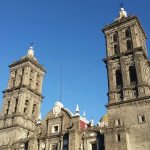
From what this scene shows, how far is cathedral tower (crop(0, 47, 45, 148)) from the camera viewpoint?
171 feet

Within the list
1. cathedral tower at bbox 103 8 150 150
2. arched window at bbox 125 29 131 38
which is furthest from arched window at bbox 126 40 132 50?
arched window at bbox 125 29 131 38

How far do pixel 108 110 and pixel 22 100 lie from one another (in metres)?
18.2

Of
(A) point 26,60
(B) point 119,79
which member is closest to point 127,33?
(B) point 119,79

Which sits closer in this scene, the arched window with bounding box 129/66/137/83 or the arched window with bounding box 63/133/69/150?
the arched window with bounding box 63/133/69/150

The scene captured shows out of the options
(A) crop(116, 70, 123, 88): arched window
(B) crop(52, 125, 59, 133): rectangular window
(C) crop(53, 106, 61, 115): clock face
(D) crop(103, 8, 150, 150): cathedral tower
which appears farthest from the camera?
(C) crop(53, 106, 61, 115): clock face

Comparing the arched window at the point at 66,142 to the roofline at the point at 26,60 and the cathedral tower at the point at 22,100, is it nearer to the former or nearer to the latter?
the cathedral tower at the point at 22,100

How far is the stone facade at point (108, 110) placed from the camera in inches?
1598

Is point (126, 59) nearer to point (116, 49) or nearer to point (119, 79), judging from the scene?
point (119, 79)

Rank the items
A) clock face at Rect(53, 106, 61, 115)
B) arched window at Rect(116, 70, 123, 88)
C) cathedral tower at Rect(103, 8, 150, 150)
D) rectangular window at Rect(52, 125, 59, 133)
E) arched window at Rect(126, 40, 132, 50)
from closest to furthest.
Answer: cathedral tower at Rect(103, 8, 150, 150) < arched window at Rect(116, 70, 123, 88) < rectangular window at Rect(52, 125, 59, 133) < clock face at Rect(53, 106, 61, 115) < arched window at Rect(126, 40, 132, 50)

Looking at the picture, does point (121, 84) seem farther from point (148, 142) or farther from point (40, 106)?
point (40, 106)

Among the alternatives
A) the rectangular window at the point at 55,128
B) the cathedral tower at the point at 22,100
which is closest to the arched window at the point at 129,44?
the rectangular window at the point at 55,128

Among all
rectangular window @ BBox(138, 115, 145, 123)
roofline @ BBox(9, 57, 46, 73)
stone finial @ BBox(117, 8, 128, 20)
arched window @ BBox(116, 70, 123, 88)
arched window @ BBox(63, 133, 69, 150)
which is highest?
stone finial @ BBox(117, 8, 128, 20)

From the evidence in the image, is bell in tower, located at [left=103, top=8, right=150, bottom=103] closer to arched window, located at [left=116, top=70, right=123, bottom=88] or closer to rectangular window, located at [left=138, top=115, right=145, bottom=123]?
arched window, located at [left=116, top=70, right=123, bottom=88]

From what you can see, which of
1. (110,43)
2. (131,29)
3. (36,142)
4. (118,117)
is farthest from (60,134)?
(131,29)
